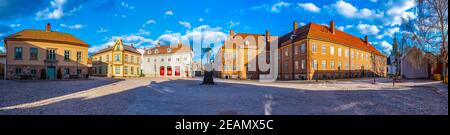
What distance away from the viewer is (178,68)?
50.8 meters

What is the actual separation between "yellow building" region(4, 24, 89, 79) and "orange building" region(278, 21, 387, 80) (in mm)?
33975

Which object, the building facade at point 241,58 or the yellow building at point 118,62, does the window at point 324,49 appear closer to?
the building facade at point 241,58

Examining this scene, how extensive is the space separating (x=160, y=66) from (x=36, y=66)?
26.9 metres

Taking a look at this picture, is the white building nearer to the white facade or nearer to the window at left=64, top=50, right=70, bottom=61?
the white facade

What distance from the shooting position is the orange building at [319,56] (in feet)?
101

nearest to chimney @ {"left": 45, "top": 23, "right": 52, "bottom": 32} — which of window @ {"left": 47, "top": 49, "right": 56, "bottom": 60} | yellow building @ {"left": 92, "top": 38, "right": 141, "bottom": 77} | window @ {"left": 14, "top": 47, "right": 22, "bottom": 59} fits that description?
window @ {"left": 47, "top": 49, "right": 56, "bottom": 60}

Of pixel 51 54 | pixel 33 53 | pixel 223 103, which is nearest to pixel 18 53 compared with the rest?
pixel 33 53

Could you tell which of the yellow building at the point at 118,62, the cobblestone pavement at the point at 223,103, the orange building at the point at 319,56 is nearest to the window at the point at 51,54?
the yellow building at the point at 118,62

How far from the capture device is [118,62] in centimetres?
4228

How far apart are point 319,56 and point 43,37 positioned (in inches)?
1608

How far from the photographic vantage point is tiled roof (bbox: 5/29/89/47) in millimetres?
26219

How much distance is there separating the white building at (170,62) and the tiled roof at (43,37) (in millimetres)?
21053
